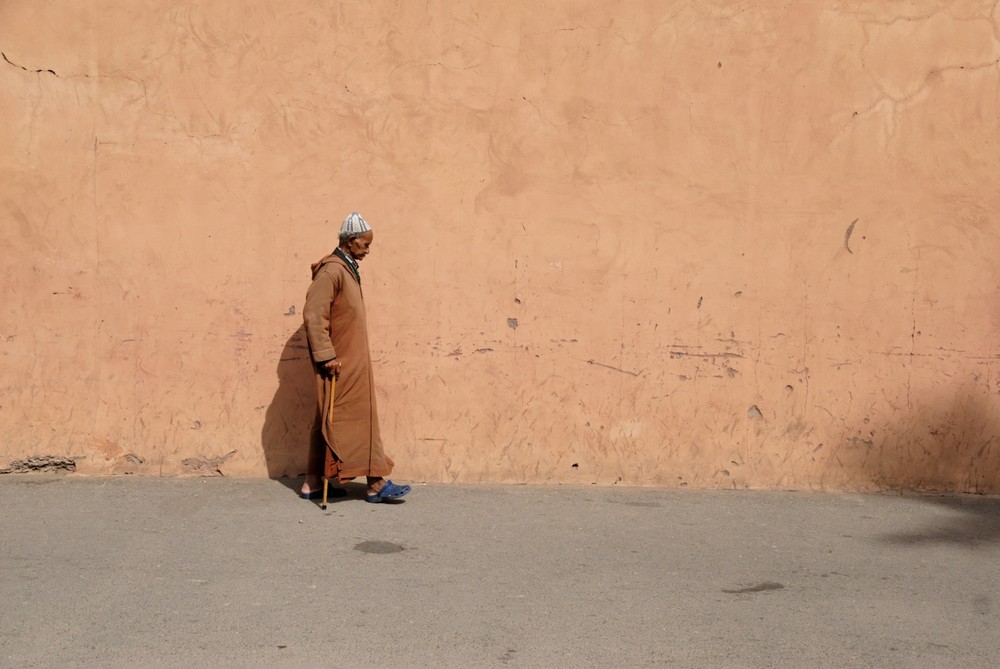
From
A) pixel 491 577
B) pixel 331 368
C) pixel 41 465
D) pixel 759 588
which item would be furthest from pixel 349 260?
pixel 759 588

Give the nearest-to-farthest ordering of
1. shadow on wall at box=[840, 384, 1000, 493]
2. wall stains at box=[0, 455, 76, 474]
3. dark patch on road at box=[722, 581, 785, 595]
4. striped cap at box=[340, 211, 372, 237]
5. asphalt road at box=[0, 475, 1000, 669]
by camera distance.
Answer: asphalt road at box=[0, 475, 1000, 669] < dark patch on road at box=[722, 581, 785, 595] < striped cap at box=[340, 211, 372, 237] < wall stains at box=[0, 455, 76, 474] < shadow on wall at box=[840, 384, 1000, 493]

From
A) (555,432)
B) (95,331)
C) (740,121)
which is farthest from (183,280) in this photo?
(740,121)

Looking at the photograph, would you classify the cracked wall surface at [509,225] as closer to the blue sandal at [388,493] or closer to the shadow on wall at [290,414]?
the shadow on wall at [290,414]

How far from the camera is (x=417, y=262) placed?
7184 millimetres

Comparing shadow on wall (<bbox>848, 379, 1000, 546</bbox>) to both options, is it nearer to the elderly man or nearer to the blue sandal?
the blue sandal

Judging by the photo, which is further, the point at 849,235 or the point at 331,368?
the point at 849,235

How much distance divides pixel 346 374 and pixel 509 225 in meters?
1.36

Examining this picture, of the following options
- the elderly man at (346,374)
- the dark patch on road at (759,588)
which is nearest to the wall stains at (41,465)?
the elderly man at (346,374)

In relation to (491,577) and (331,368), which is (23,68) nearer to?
(331,368)

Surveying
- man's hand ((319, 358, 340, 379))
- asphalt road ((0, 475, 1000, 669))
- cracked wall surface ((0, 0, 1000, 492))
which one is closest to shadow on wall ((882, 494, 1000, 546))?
asphalt road ((0, 475, 1000, 669))

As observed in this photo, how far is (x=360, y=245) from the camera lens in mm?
6676

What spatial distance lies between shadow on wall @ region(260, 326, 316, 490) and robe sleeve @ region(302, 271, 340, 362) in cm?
66

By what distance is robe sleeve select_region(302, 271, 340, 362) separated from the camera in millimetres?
6531

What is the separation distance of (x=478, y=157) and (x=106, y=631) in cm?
369
